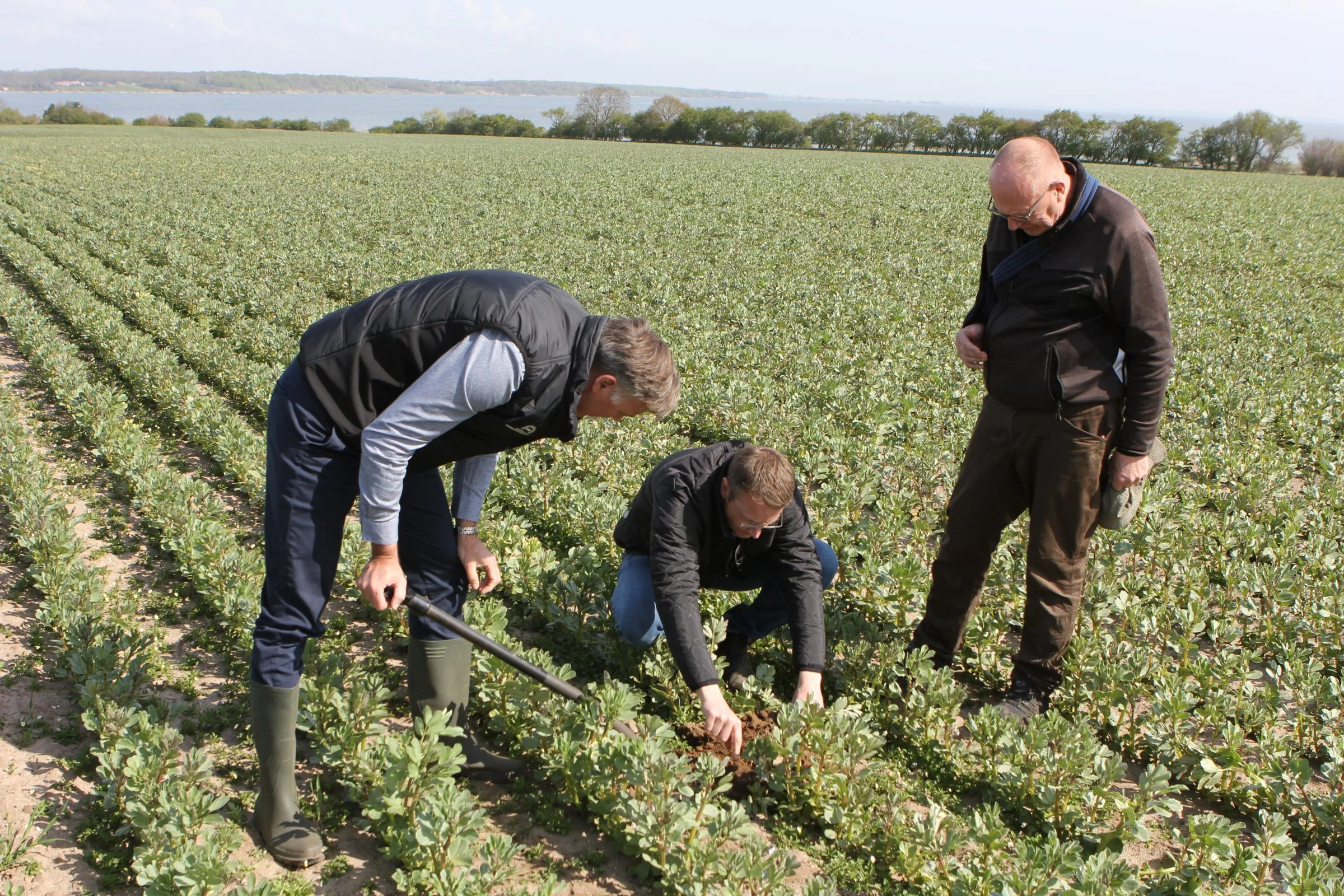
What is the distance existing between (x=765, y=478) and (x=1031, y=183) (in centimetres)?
154

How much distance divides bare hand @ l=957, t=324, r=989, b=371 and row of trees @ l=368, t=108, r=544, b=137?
75.9m

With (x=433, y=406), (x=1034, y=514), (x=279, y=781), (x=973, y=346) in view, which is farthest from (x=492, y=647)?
(x=973, y=346)

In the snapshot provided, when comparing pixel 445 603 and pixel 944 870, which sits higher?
pixel 445 603

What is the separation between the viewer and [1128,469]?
148 inches

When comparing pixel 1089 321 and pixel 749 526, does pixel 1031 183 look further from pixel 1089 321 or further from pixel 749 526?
pixel 749 526

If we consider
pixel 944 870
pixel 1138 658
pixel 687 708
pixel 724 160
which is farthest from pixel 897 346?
pixel 724 160

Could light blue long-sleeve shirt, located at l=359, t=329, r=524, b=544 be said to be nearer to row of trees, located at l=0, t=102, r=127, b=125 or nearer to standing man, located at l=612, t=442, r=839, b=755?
standing man, located at l=612, t=442, r=839, b=755

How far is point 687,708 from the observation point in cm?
418

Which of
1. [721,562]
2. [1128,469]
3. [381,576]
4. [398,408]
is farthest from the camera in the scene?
[721,562]

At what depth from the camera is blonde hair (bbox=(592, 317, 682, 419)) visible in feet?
9.14

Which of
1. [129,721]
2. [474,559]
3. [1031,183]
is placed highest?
[1031,183]

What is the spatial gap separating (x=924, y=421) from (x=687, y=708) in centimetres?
496

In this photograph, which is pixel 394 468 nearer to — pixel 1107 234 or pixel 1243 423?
pixel 1107 234

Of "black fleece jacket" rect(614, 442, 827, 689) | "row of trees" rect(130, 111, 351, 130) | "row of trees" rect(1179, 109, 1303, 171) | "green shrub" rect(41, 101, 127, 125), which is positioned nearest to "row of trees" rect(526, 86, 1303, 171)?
"row of trees" rect(1179, 109, 1303, 171)
